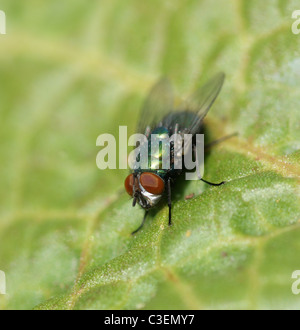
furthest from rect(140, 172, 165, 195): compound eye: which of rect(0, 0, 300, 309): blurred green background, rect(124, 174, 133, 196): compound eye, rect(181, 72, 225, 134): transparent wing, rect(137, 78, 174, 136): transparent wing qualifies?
rect(137, 78, 174, 136): transparent wing

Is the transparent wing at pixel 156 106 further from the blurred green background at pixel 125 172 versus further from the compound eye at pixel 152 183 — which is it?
the compound eye at pixel 152 183

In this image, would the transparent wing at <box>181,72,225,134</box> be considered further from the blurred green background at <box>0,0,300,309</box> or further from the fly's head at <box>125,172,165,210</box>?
A: the fly's head at <box>125,172,165,210</box>

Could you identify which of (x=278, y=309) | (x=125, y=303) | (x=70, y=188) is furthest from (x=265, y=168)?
(x=70, y=188)

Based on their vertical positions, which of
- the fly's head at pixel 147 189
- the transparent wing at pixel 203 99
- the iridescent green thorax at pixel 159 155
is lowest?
the fly's head at pixel 147 189

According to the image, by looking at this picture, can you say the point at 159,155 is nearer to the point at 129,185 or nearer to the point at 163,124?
the point at 129,185

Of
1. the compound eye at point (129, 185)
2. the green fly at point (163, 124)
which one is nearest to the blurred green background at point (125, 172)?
the green fly at point (163, 124)
